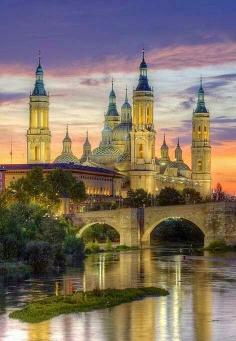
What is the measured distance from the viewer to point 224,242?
10569 centimetres

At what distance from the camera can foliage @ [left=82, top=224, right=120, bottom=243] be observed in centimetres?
11931

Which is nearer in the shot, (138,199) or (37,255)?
(37,255)

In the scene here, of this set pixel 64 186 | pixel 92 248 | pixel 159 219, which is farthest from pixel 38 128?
pixel 92 248

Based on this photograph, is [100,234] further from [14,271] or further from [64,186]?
[14,271]

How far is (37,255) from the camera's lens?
239 feet

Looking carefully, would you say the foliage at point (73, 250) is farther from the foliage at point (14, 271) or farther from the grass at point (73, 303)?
the grass at point (73, 303)

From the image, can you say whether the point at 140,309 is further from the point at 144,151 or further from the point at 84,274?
the point at 144,151

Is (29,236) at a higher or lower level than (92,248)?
higher

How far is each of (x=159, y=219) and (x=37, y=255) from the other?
42240 mm

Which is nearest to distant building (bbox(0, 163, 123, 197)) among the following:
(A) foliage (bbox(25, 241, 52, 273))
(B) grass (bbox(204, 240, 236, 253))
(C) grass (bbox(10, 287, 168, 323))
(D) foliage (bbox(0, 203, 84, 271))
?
(B) grass (bbox(204, 240, 236, 253))

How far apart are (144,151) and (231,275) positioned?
121 metres

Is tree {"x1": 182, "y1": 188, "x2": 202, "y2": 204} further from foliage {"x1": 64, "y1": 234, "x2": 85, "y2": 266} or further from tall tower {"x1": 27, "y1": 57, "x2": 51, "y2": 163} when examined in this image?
foliage {"x1": 64, "y1": 234, "x2": 85, "y2": 266}

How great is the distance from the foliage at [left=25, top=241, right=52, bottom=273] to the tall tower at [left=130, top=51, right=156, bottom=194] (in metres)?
117

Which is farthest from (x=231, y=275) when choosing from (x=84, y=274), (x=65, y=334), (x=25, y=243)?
(x=65, y=334)
